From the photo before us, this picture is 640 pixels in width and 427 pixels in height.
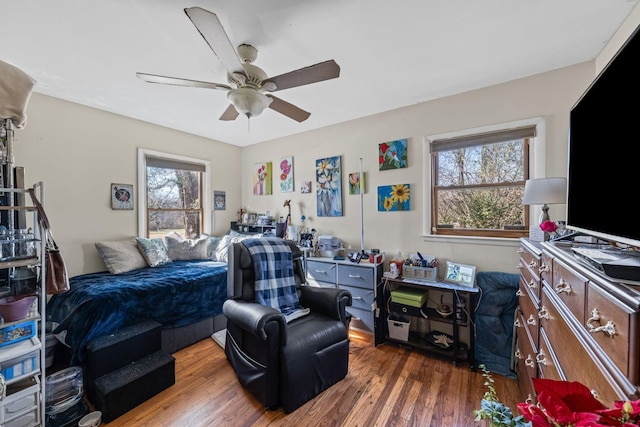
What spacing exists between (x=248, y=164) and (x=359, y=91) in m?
2.46

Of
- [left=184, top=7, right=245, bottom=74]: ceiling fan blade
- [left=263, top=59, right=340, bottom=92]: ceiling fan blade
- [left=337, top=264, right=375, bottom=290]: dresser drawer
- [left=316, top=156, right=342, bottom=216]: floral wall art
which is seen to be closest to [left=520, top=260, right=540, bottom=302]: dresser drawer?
[left=337, top=264, right=375, bottom=290]: dresser drawer

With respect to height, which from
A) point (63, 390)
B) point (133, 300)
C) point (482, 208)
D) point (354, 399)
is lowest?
point (354, 399)

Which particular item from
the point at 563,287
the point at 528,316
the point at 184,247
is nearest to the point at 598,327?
the point at 563,287

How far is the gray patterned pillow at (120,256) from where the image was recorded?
274 cm

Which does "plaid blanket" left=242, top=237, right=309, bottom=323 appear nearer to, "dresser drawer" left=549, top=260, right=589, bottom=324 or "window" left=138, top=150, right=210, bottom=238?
"dresser drawer" left=549, top=260, right=589, bottom=324

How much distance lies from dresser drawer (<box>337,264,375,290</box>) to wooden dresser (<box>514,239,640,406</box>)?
1270 mm

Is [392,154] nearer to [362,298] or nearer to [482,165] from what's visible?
[482,165]

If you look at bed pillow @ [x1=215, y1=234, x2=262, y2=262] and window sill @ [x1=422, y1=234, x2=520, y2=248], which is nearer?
window sill @ [x1=422, y1=234, x2=520, y2=248]

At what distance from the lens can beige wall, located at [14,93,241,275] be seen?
2.48m

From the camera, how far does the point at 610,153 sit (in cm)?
100

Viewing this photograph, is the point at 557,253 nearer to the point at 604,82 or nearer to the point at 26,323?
the point at 604,82

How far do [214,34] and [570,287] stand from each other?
193 cm

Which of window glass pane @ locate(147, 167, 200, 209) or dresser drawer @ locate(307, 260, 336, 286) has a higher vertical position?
window glass pane @ locate(147, 167, 200, 209)

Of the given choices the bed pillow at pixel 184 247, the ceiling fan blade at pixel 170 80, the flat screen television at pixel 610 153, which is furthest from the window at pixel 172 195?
the flat screen television at pixel 610 153
